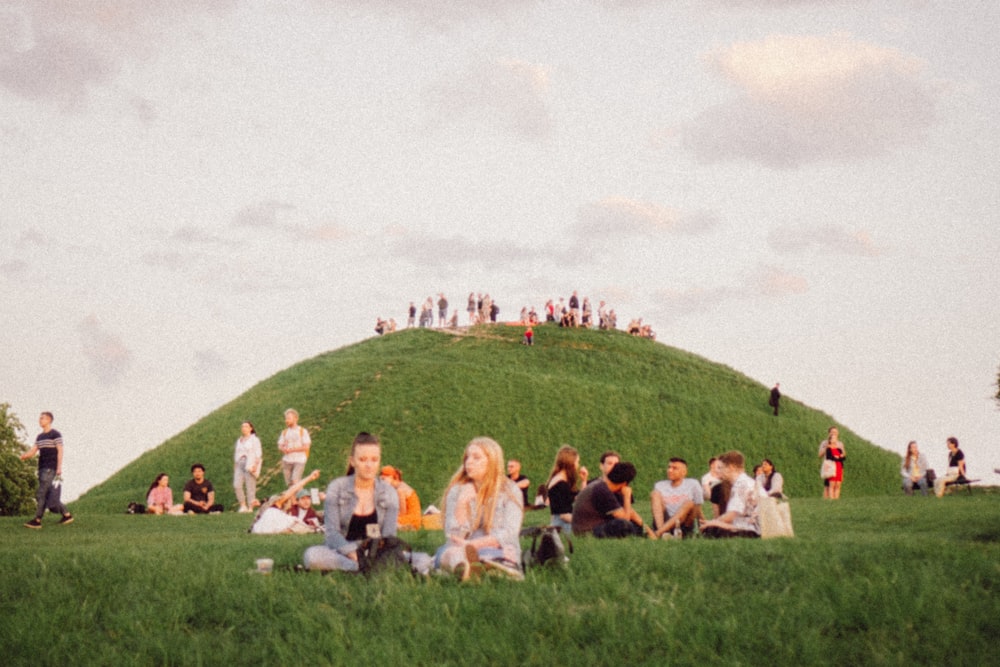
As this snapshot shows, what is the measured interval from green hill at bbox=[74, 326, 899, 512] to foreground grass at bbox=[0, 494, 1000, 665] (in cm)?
3170

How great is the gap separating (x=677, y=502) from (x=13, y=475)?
2370 cm

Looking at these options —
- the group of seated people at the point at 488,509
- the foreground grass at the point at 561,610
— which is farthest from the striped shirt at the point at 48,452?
the foreground grass at the point at 561,610

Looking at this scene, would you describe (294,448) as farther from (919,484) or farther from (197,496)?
(919,484)

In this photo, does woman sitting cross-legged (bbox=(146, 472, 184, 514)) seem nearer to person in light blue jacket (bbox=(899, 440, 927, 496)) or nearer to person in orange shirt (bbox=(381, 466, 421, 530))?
person in orange shirt (bbox=(381, 466, 421, 530))

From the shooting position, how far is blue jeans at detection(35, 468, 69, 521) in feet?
70.1

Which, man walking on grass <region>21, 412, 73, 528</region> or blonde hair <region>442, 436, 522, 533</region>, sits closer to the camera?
blonde hair <region>442, 436, 522, 533</region>

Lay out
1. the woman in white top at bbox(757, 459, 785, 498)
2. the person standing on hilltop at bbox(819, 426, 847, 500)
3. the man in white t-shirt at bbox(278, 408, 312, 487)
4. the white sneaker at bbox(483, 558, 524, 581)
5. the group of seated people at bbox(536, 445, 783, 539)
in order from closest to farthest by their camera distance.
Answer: the white sneaker at bbox(483, 558, 524, 581) < the group of seated people at bbox(536, 445, 783, 539) < the woman in white top at bbox(757, 459, 785, 498) < the man in white t-shirt at bbox(278, 408, 312, 487) < the person standing on hilltop at bbox(819, 426, 847, 500)

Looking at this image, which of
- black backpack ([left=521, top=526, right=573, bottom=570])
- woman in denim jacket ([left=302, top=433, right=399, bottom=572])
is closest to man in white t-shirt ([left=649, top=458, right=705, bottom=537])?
black backpack ([left=521, top=526, right=573, bottom=570])

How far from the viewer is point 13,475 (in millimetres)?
31156

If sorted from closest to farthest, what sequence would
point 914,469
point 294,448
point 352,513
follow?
1. point 352,513
2. point 294,448
3. point 914,469

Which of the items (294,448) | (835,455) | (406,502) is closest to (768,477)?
(835,455)

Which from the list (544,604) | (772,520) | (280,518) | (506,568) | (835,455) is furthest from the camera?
(835,455)

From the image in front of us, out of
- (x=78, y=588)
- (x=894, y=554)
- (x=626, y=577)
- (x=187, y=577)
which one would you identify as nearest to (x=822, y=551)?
(x=894, y=554)

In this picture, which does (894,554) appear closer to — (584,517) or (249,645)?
(584,517)
